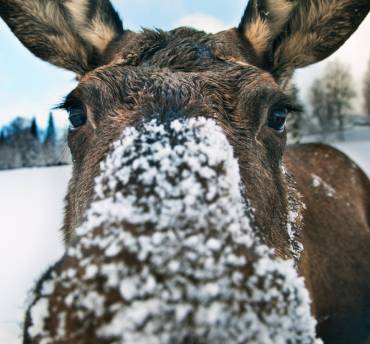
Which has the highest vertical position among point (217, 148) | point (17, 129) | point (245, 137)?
point (17, 129)

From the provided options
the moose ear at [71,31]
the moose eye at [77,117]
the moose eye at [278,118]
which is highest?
the moose ear at [71,31]

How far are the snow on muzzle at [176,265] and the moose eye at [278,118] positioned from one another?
4.62 ft

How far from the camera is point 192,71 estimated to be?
3412mm

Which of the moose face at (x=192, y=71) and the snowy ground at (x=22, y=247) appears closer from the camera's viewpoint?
the moose face at (x=192, y=71)

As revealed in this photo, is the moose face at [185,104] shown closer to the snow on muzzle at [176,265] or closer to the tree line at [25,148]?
the snow on muzzle at [176,265]

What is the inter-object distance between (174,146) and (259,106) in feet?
4.28

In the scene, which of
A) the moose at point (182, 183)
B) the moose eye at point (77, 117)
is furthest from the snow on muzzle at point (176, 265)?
the moose eye at point (77, 117)

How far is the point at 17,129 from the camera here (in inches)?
3556

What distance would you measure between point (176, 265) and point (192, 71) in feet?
6.46

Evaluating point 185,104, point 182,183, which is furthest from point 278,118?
point 182,183

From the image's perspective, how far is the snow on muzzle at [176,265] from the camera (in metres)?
1.73

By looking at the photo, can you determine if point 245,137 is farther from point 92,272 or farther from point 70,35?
point 70,35

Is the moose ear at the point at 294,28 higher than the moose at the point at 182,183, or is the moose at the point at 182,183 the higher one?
the moose ear at the point at 294,28

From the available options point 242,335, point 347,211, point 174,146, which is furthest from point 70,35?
point 347,211
